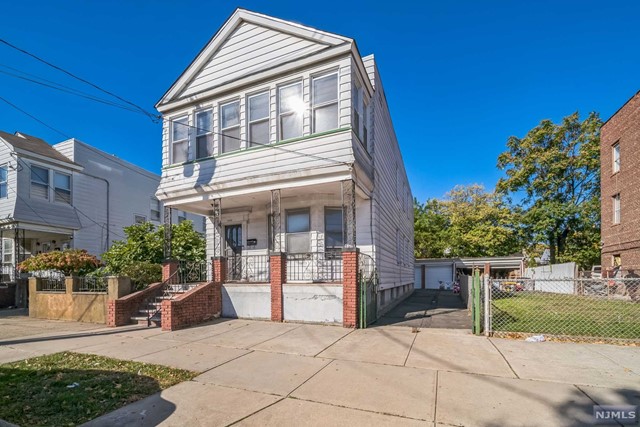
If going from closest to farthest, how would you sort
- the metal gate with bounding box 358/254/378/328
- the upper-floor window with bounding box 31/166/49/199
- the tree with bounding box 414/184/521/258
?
1. the metal gate with bounding box 358/254/378/328
2. the upper-floor window with bounding box 31/166/49/199
3. the tree with bounding box 414/184/521/258

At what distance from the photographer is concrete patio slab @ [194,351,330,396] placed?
4.53 metres

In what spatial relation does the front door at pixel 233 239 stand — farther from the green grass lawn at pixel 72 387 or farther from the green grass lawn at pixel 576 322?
the green grass lawn at pixel 576 322

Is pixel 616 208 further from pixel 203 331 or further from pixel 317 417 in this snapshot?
pixel 317 417

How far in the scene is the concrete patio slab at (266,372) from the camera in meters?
4.53

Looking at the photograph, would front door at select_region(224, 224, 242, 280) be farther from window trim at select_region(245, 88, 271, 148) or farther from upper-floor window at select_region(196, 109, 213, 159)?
window trim at select_region(245, 88, 271, 148)

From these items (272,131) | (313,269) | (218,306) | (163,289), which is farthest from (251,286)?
(272,131)

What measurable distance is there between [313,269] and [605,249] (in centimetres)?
1871

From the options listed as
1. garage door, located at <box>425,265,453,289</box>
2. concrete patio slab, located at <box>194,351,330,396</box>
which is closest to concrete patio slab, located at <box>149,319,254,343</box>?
concrete patio slab, located at <box>194,351,330,396</box>

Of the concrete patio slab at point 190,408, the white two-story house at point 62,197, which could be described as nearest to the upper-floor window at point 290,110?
the concrete patio slab at point 190,408

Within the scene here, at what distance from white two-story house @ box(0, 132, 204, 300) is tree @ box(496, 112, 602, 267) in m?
30.1

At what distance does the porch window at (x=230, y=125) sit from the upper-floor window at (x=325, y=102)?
8.82 feet

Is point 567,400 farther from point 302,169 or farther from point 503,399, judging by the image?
point 302,169

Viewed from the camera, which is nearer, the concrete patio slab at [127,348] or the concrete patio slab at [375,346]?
the concrete patio slab at [375,346]

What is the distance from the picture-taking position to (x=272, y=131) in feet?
32.3
